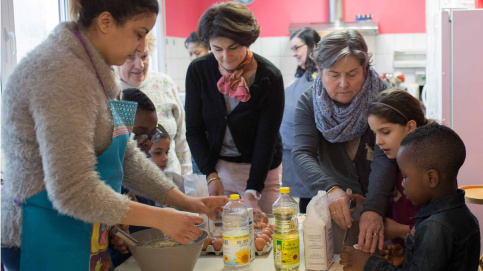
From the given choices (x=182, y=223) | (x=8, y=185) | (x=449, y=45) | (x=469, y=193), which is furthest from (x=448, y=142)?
(x=449, y=45)

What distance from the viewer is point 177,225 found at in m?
1.35

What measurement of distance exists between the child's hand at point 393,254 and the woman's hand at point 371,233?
3cm

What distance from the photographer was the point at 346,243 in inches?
67.7

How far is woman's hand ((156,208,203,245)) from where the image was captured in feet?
4.35

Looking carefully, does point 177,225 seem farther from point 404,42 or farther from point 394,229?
point 404,42

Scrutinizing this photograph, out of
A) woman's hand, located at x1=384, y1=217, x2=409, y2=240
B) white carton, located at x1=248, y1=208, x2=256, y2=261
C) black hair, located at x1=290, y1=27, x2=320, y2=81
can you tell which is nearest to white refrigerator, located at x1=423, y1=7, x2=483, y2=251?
black hair, located at x1=290, y1=27, x2=320, y2=81

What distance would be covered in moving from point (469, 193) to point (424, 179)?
2016 mm

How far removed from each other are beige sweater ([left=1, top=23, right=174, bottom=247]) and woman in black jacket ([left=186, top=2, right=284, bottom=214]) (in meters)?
1.00

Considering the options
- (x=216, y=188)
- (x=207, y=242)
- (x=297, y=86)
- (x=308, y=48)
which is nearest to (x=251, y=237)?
(x=207, y=242)

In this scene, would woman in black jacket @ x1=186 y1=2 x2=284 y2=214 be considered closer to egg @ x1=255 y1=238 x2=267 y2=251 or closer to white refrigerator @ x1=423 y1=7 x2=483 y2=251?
egg @ x1=255 y1=238 x2=267 y2=251

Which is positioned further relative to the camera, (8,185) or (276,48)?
(276,48)

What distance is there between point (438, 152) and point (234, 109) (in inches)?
45.7

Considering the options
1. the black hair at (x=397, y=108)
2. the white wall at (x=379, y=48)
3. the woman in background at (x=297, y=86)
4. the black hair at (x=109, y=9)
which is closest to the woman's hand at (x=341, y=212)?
the black hair at (x=397, y=108)

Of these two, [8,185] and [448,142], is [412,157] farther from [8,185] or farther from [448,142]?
[8,185]
